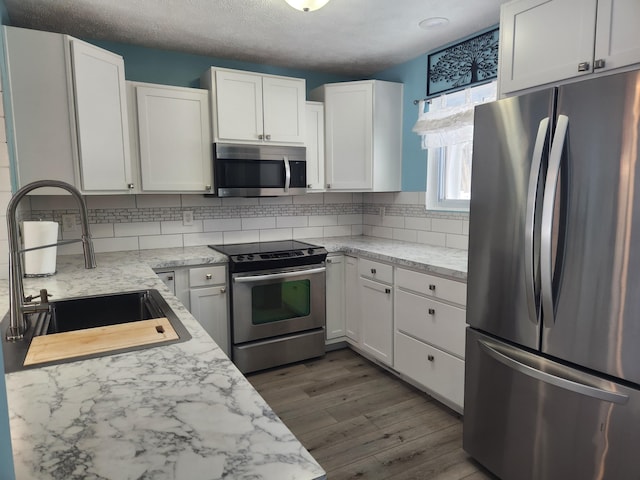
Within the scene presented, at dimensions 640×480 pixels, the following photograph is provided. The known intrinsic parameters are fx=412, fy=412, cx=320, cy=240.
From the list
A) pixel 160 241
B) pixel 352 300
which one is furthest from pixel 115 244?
pixel 352 300

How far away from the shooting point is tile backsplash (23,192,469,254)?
115 inches

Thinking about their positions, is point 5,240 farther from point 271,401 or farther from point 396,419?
point 396,419

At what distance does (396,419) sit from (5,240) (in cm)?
226

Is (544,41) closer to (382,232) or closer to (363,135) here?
(363,135)

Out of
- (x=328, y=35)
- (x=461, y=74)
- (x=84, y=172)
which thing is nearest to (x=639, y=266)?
(x=461, y=74)

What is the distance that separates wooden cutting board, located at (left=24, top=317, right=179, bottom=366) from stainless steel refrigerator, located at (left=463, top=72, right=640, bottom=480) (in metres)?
1.31

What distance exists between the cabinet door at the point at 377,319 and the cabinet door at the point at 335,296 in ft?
0.74

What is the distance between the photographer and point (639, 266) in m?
1.30

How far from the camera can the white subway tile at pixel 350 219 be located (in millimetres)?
3881

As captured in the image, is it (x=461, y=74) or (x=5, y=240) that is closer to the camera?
(x=5, y=240)

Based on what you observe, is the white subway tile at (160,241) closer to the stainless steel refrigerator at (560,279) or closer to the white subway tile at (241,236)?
the white subway tile at (241,236)

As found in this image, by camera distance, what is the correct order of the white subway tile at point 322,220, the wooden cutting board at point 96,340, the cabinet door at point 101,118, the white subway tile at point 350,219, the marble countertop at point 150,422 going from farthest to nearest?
the white subway tile at point 350,219, the white subway tile at point 322,220, the cabinet door at point 101,118, the wooden cutting board at point 96,340, the marble countertop at point 150,422

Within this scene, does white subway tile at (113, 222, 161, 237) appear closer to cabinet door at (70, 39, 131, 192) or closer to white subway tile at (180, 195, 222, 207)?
white subway tile at (180, 195, 222, 207)

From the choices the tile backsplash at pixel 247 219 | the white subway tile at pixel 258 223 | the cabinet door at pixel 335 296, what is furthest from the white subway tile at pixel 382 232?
the white subway tile at pixel 258 223
